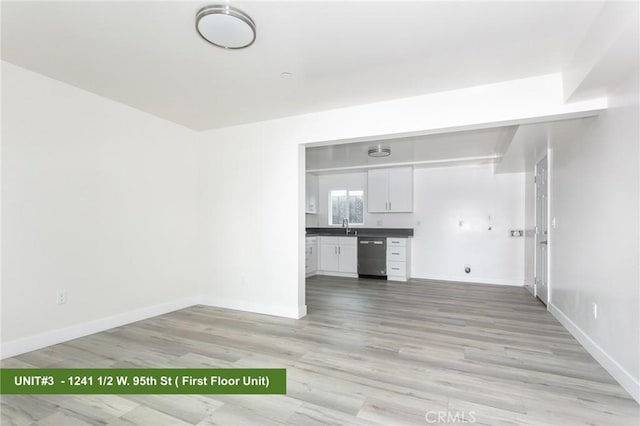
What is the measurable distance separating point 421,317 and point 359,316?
0.75m

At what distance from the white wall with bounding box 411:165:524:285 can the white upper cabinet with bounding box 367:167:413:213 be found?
0.83 feet

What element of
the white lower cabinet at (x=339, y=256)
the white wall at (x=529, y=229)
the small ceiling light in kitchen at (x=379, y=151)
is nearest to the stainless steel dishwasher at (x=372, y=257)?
the white lower cabinet at (x=339, y=256)

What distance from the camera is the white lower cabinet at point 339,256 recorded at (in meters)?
6.64

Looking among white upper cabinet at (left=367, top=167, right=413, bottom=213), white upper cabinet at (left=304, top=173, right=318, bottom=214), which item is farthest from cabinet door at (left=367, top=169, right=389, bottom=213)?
white upper cabinet at (left=304, top=173, right=318, bottom=214)

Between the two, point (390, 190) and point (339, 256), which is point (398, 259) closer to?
point (339, 256)

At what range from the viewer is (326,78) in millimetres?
2842

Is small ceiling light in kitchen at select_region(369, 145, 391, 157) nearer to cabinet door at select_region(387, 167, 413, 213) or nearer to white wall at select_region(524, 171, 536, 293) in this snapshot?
cabinet door at select_region(387, 167, 413, 213)

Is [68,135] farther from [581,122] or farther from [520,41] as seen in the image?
[581,122]

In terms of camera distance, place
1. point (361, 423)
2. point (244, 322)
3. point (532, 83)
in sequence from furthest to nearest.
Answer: point (244, 322) → point (532, 83) → point (361, 423)

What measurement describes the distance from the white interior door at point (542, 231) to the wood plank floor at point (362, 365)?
1.66ft

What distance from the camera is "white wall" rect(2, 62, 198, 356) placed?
267 centimetres

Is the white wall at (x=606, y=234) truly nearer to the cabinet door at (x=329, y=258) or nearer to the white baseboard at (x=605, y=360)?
the white baseboard at (x=605, y=360)

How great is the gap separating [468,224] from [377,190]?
6.35ft

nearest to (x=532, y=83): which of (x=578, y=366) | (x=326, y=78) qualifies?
(x=326, y=78)
